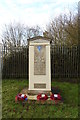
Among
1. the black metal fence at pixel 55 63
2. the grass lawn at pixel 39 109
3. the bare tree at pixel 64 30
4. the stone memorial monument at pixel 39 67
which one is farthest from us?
the bare tree at pixel 64 30

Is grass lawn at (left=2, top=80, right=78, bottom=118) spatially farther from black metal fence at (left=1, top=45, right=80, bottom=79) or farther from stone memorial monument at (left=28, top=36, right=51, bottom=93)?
black metal fence at (left=1, top=45, right=80, bottom=79)

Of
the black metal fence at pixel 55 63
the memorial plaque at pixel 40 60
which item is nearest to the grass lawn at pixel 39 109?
the memorial plaque at pixel 40 60

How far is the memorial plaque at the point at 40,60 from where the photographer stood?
4.96m

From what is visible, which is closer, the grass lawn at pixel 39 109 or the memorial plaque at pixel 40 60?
the grass lawn at pixel 39 109

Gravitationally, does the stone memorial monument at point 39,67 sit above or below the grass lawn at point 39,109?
above

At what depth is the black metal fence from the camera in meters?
7.33

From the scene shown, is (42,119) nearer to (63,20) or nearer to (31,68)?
(31,68)

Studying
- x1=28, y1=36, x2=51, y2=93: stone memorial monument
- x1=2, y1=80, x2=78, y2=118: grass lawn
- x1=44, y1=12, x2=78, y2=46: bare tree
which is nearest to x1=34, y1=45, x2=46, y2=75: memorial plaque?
x1=28, y1=36, x2=51, y2=93: stone memorial monument

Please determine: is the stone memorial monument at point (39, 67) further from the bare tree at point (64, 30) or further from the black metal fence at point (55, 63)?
the bare tree at point (64, 30)

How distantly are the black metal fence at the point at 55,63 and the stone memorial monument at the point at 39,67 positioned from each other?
95.6 inches

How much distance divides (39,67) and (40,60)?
10.1 inches

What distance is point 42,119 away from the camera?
3.38 metres

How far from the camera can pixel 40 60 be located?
4.97 metres

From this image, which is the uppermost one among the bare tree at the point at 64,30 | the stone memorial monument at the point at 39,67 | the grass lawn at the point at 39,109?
the bare tree at the point at 64,30
